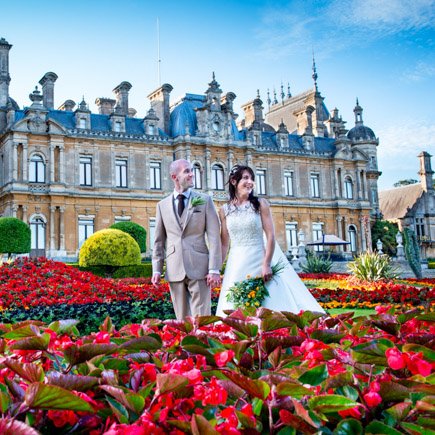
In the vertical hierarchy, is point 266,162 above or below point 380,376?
above

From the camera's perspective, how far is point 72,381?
1465mm

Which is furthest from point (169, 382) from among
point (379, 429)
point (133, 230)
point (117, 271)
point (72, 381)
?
point (133, 230)

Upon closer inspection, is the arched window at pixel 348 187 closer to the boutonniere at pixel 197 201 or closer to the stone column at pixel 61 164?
the stone column at pixel 61 164

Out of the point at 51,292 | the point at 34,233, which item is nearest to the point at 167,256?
the point at 51,292

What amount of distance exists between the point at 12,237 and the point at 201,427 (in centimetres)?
2536

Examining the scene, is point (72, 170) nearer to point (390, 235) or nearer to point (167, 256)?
point (390, 235)

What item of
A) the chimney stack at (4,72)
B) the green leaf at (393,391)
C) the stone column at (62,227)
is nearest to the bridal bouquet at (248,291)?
the green leaf at (393,391)

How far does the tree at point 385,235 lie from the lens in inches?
1631

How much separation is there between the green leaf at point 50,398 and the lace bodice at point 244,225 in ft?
16.4

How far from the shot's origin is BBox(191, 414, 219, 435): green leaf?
48.4 inches

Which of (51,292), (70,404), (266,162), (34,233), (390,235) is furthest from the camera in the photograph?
(390,235)

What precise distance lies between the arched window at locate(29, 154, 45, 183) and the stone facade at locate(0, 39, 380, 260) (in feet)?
0.19

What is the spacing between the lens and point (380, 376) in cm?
175

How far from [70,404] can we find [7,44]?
118 ft
